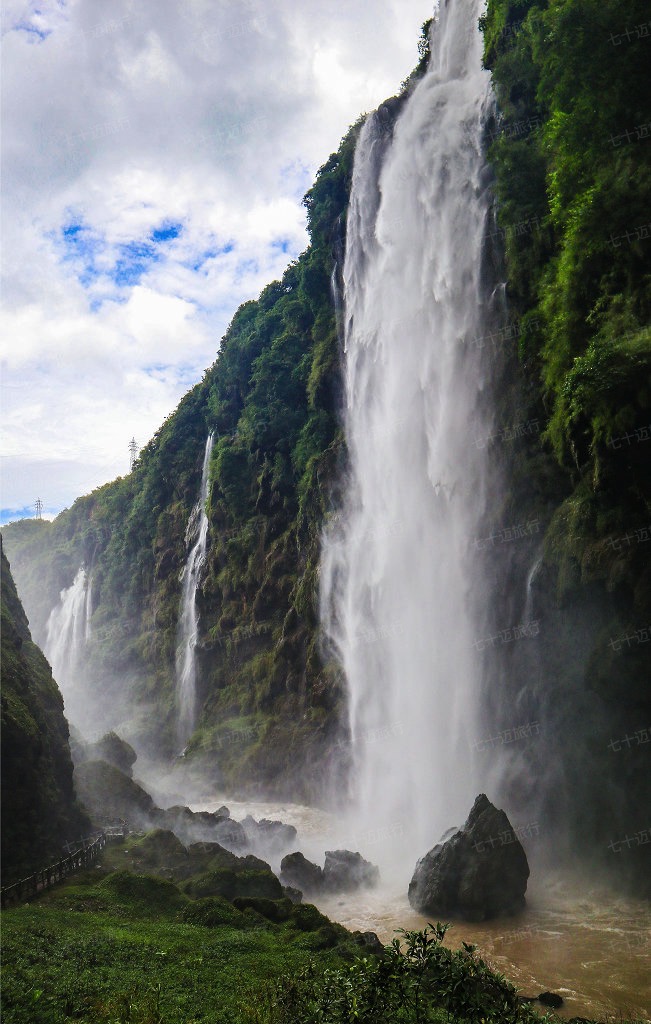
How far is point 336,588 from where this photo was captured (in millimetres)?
32375

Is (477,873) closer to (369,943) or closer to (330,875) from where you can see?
(369,943)

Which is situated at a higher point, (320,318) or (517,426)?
(320,318)

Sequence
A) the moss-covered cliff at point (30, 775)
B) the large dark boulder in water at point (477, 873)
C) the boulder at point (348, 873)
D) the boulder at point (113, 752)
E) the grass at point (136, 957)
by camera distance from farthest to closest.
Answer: the boulder at point (113, 752) → the boulder at point (348, 873) → the moss-covered cliff at point (30, 775) → the large dark boulder in water at point (477, 873) → the grass at point (136, 957)

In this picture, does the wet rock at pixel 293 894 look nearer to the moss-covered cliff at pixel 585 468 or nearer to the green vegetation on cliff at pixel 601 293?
the moss-covered cliff at pixel 585 468

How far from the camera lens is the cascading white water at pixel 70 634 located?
60375 mm

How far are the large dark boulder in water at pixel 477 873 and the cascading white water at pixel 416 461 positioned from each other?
4.34 m

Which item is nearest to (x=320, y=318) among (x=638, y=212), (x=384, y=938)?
(x=638, y=212)

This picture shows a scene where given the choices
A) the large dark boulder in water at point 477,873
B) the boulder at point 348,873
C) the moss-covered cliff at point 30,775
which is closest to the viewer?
the large dark boulder in water at point 477,873

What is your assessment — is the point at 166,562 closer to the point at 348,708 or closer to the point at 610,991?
the point at 348,708

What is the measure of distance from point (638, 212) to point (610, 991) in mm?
16110

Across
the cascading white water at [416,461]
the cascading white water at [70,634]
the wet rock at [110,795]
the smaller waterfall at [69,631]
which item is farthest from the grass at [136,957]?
the smaller waterfall at [69,631]

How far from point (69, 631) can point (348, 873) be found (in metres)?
53.9

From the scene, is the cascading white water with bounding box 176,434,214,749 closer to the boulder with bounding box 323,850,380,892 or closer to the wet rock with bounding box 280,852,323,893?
the wet rock with bounding box 280,852,323,893

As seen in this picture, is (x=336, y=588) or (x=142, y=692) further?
(x=142, y=692)
